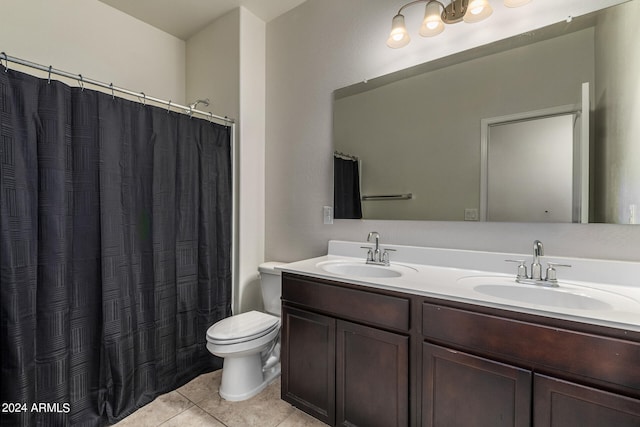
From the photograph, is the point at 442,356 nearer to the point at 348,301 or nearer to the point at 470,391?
the point at 470,391

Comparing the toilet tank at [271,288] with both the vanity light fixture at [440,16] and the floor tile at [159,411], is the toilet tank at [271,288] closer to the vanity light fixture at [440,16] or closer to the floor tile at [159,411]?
the floor tile at [159,411]

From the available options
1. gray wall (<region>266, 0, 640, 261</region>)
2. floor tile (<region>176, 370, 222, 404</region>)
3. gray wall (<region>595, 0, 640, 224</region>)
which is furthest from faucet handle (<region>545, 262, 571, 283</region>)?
floor tile (<region>176, 370, 222, 404</region>)

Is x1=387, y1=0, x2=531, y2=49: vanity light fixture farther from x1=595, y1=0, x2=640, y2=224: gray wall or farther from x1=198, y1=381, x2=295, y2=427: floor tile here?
x1=198, y1=381, x2=295, y2=427: floor tile

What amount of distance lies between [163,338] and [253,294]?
2.30 ft

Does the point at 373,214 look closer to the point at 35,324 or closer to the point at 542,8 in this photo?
the point at 542,8

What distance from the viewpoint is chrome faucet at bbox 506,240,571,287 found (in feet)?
4.05

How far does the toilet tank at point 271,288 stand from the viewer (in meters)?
2.02

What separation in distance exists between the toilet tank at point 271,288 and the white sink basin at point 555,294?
118 centimetres

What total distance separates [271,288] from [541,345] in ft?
5.01

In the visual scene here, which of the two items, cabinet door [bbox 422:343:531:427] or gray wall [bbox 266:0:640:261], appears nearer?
cabinet door [bbox 422:343:531:427]

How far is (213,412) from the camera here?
162cm

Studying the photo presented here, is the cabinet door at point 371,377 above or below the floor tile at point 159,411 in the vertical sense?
→ above

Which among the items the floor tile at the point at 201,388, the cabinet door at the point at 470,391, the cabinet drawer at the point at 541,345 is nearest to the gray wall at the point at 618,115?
the cabinet drawer at the point at 541,345

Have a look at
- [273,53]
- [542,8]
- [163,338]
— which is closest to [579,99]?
[542,8]
